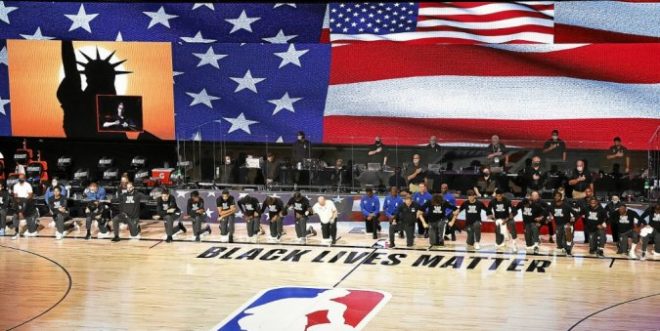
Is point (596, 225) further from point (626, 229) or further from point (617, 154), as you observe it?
point (617, 154)

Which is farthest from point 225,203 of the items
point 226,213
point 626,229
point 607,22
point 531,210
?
point 607,22

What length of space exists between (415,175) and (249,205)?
5.08 meters

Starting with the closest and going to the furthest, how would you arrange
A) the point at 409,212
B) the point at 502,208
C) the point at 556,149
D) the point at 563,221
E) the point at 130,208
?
the point at 563,221 → the point at 502,208 → the point at 409,212 → the point at 556,149 → the point at 130,208

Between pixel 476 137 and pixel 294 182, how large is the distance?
5.89 meters

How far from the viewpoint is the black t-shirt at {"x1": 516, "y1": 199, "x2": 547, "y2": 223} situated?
95.0 feet

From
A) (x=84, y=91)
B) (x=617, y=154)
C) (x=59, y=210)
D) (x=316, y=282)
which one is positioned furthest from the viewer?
(x=84, y=91)

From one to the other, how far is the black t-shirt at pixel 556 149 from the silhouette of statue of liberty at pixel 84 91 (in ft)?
43.1

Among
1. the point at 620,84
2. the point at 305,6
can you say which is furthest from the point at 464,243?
the point at 305,6

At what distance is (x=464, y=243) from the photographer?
30.4 meters

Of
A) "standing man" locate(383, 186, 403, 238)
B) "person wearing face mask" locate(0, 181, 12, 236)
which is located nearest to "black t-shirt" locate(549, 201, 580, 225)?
"standing man" locate(383, 186, 403, 238)

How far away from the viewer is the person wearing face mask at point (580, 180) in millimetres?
30391

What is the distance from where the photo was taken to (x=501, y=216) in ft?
97.2

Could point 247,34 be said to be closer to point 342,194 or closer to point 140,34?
point 140,34

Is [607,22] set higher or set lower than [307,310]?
higher
